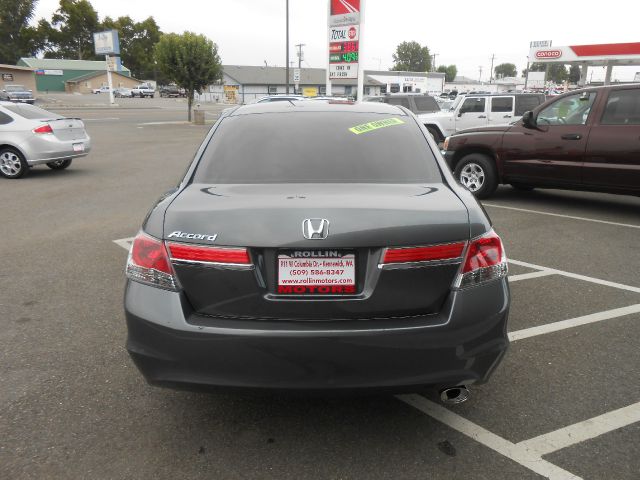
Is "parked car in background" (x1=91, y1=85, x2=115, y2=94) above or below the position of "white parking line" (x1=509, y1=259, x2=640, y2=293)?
above

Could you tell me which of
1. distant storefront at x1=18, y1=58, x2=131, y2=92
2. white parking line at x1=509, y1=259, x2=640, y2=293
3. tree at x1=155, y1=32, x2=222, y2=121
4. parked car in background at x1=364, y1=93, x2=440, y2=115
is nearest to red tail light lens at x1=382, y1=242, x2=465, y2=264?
white parking line at x1=509, y1=259, x2=640, y2=293

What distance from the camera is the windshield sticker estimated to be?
3238 millimetres

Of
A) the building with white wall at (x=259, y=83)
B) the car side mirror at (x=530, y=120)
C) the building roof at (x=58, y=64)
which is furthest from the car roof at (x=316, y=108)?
the building roof at (x=58, y=64)

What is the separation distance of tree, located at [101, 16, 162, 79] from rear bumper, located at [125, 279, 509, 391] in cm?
12967

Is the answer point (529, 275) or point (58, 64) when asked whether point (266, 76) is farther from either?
point (529, 275)

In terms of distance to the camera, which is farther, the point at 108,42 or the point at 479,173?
the point at 108,42

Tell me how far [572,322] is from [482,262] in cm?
207

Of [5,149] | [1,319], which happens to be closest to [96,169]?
[5,149]

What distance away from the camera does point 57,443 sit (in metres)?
2.54

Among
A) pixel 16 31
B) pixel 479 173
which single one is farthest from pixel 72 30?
pixel 479 173

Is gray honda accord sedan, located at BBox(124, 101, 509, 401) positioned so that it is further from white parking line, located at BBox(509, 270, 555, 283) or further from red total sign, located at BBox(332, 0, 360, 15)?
red total sign, located at BBox(332, 0, 360, 15)

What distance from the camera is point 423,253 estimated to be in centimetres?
222

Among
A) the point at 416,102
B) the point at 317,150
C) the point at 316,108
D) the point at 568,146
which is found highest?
the point at 416,102

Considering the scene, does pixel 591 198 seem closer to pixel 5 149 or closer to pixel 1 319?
pixel 1 319
